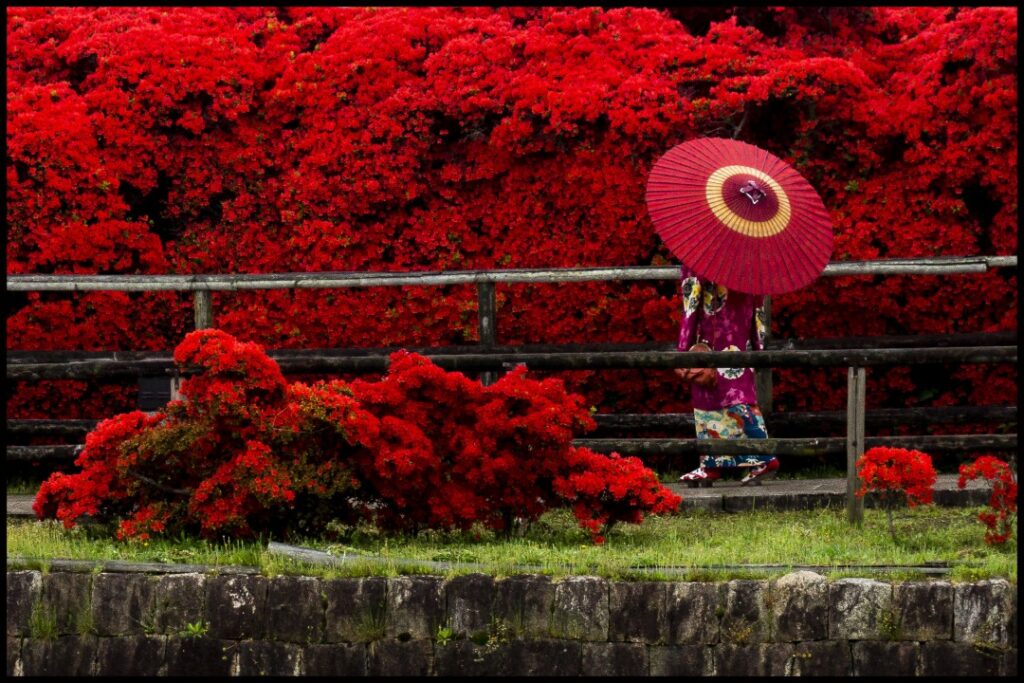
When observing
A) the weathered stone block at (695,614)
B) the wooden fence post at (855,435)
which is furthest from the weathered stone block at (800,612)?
the wooden fence post at (855,435)

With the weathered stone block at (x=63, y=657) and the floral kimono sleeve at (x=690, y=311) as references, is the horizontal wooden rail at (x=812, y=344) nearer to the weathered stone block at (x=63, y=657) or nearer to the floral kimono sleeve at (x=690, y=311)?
the floral kimono sleeve at (x=690, y=311)

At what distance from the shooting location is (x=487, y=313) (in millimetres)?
9297

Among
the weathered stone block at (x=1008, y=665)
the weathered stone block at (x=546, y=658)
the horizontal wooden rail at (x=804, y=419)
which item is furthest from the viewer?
the horizontal wooden rail at (x=804, y=419)

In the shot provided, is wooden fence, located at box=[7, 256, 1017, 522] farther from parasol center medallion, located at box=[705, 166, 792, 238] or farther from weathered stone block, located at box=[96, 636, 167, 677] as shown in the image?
weathered stone block, located at box=[96, 636, 167, 677]

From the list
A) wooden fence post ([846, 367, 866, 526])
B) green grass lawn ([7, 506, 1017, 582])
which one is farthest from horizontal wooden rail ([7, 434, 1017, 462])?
green grass lawn ([7, 506, 1017, 582])

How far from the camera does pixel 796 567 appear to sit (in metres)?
6.05

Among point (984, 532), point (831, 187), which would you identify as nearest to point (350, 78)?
point (831, 187)

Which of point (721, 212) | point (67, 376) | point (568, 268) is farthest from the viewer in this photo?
point (568, 268)

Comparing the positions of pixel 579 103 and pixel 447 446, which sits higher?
pixel 579 103

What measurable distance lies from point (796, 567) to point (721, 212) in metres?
2.84

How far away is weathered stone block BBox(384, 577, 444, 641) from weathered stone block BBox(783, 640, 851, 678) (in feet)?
4.61

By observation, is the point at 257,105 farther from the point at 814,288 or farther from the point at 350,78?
the point at 814,288

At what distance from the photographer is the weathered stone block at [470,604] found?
5941 mm

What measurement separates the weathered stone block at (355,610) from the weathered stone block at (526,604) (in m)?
0.47
